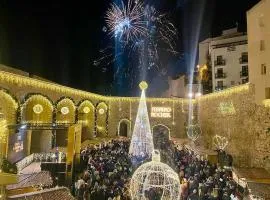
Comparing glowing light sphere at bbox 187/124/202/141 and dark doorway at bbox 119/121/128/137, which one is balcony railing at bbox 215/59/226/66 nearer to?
glowing light sphere at bbox 187/124/202/141

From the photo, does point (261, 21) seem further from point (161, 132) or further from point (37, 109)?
point (161, 132)

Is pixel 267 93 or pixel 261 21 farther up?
pixel 261 21

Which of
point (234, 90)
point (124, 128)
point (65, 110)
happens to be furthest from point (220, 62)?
point (65, 110)

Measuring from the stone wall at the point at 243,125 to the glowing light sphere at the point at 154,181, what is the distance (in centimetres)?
654

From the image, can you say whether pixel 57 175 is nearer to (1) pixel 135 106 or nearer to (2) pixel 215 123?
(2) pixel 215 123

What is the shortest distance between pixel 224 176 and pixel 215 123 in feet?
35.1

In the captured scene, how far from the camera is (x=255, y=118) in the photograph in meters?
16.2

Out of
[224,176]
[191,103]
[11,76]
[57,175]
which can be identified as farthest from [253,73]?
[191,103]

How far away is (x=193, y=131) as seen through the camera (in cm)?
2875

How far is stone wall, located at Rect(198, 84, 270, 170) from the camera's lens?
15.2 m

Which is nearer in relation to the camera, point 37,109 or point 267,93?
point 267,93

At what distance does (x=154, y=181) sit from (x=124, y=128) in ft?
68.6

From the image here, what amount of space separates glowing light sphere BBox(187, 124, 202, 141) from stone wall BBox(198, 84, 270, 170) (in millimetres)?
3812

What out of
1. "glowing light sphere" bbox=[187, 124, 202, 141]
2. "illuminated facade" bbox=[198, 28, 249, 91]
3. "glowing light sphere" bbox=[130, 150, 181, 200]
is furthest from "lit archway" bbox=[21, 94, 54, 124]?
"illuminated facade" bbox=[198, 28, 249, 91]
